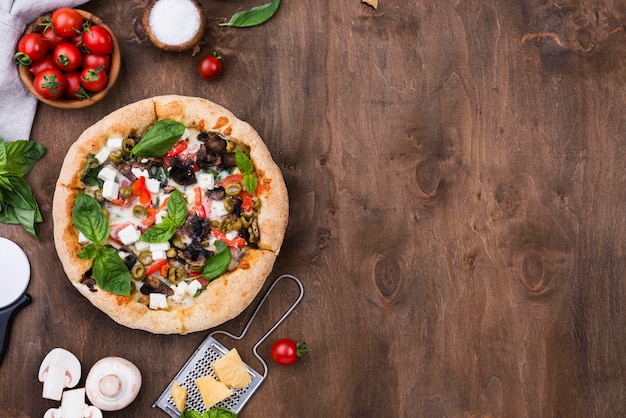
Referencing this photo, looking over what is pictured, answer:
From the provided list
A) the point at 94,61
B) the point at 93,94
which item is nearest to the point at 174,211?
the point at 93,94

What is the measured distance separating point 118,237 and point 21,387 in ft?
3.36

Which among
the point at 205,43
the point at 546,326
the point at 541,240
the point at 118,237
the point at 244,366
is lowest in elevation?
the point at 244,366

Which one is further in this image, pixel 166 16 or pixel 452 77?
pixel 452 77

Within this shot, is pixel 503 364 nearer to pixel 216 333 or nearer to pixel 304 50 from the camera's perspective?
pixel 216 333

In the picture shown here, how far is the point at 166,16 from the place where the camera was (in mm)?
3336

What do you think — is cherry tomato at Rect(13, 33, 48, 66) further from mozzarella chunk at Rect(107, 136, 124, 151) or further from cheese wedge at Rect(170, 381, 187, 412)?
cheese wedge at Rect(170, 381, 187, 412)

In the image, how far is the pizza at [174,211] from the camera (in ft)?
10.4

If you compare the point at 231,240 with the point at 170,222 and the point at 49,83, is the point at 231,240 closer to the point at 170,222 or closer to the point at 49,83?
the point at 170,222

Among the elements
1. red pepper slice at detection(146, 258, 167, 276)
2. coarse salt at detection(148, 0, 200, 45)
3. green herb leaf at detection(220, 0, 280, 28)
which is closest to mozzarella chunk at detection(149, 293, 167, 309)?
red pepper slice at detection(146, 258, 167, 276)

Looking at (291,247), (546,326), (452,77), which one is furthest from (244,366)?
(452,77)

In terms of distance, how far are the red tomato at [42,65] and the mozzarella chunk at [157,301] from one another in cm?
127

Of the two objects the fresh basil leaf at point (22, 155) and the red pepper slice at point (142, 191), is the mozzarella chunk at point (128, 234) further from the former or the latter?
the fresh basil leaf at point (22, 155)

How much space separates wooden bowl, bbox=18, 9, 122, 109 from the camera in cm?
328

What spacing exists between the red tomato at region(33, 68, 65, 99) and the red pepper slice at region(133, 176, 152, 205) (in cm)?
59
